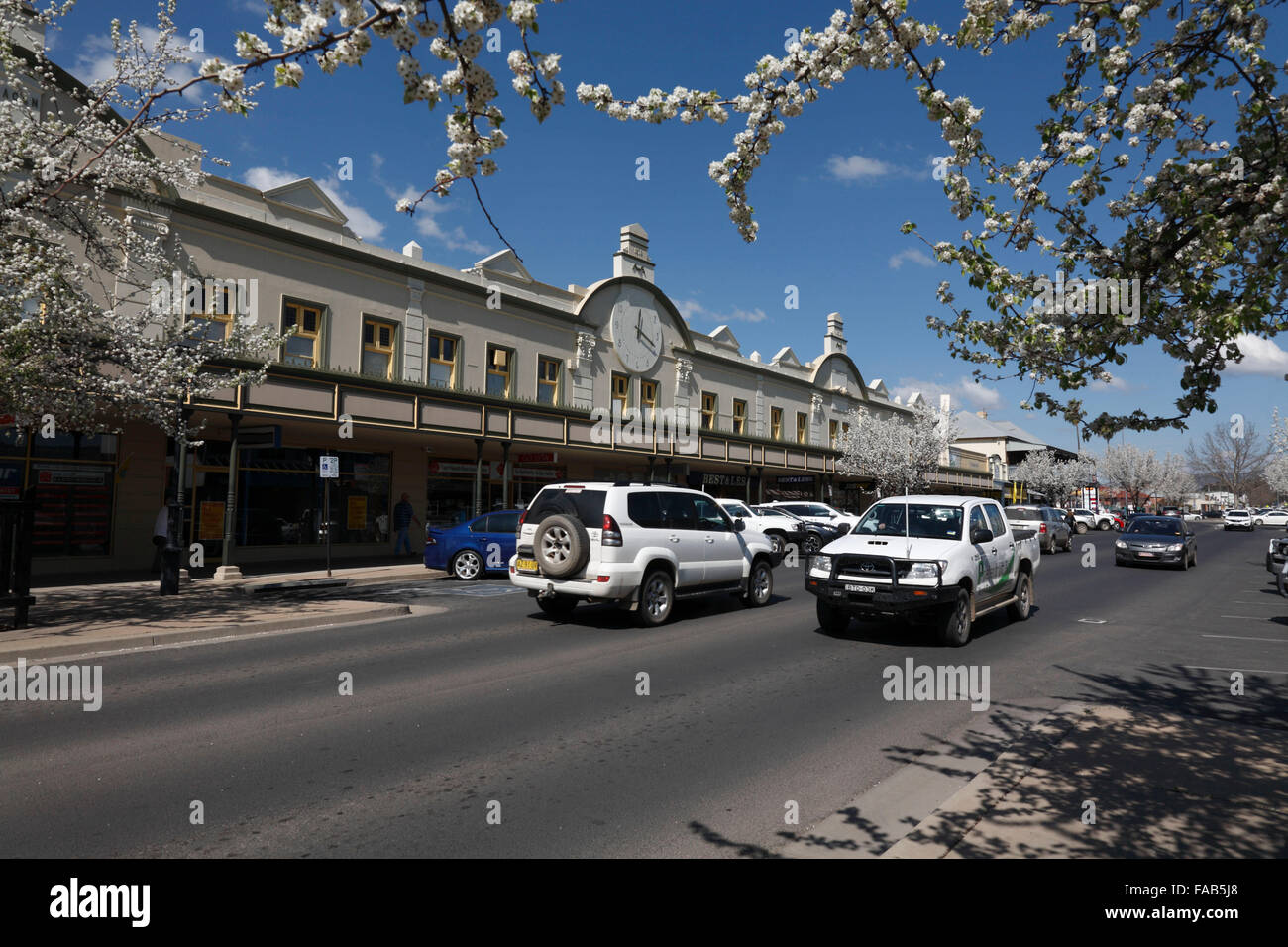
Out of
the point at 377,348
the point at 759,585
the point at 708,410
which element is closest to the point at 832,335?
the point at 708,410

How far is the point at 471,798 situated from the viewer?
457cm

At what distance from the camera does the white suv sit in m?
10.4

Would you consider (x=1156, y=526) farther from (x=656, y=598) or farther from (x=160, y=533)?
(x=160, y=533)

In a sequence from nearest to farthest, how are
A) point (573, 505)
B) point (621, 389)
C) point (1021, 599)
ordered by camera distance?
point (573, 505) → point (1021, 599) → point (621, 389)

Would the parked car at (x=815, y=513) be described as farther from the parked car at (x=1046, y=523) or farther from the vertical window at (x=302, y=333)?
the vertical window at (x=302, y=333)

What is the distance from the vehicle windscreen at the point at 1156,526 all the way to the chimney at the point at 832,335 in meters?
20.3

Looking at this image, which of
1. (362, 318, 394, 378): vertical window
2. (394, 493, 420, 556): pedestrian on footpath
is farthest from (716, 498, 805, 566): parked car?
(362, 318, 394, 378): vertical window

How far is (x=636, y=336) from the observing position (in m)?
28.7

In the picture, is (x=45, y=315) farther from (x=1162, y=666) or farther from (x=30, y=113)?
(x=1162, y=666)

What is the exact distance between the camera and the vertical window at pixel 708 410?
3170cm

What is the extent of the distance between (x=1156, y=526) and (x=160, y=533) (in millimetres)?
26272

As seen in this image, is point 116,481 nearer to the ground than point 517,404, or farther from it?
nearer to the ground
